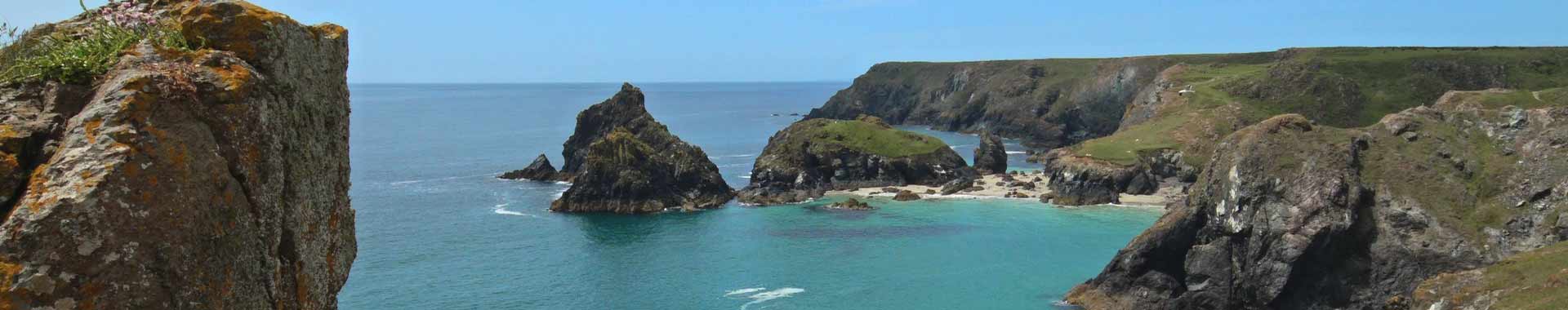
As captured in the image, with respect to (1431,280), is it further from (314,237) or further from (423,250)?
(423,250)

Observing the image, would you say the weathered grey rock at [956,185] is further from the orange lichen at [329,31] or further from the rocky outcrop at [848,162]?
the orange lichen at [329,31]

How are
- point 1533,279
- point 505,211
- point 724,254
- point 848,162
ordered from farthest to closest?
point 848,162
point 505,211
point 724,254
point 1533,279

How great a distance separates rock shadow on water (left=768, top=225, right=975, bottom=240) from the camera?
307 feet

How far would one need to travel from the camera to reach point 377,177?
143500 millimetres

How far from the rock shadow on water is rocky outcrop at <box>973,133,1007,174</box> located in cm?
4252

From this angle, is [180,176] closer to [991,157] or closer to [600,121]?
[600,121]

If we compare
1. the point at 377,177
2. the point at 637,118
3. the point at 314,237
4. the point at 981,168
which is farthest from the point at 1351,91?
the point at 314,237

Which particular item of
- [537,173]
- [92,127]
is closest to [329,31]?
[92,127]

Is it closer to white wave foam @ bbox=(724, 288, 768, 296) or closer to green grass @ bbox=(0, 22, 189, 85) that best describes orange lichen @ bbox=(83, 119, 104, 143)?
green grass @ bbox=(0, 22, 189, 85)

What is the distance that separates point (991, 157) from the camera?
14262cm

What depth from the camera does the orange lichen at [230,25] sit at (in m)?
9.45

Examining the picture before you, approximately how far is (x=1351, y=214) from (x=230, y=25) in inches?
2185

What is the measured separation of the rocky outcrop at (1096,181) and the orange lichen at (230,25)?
105 m

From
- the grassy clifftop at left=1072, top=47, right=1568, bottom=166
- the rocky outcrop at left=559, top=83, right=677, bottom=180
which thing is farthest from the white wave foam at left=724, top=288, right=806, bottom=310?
the rocky outcrop at left=559, top=83, right=677, bottom=180
